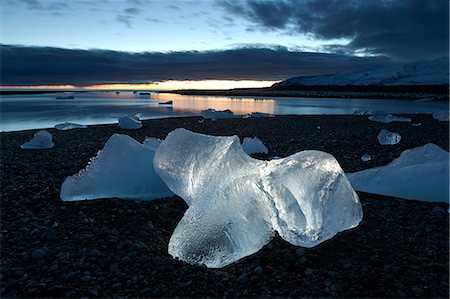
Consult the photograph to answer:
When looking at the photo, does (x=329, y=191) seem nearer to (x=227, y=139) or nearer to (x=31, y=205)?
(x=227, y=139)

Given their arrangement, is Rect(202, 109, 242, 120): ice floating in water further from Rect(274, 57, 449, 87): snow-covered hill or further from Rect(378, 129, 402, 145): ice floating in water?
Rect(274, 57, 449, 87): snow-covered hill

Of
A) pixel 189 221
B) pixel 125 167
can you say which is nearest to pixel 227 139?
pixel 189 221

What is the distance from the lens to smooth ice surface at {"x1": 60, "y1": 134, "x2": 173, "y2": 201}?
3.77m

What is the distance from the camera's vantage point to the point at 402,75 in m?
94.4

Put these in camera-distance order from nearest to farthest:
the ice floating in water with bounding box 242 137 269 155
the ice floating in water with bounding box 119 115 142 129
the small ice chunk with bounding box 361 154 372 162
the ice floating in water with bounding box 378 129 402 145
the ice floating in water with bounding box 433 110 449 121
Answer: the small ice chunk with bounding box 361 154 372 162 → the ice floating in water with bounding box 242 137 269 155 → the ice floating in water with bounding box 378 129 402 145 → the ice floating in water with bounding box 119 115 142 129 → the ice floating in water with bounding box 433 110 449 121

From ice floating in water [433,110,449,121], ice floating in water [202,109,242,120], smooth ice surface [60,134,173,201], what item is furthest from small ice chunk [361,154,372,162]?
ice floating in water [202,109,242,120]

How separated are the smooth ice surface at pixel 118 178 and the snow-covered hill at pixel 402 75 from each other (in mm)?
92165

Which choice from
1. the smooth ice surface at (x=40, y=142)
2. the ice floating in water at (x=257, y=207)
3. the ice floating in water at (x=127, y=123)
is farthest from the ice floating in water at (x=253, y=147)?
the ice floating in water at (x=127, y=123)

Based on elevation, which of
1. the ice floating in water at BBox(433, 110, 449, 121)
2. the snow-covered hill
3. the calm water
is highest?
the snow-covered hill

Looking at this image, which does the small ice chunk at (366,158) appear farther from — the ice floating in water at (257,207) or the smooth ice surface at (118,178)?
the smooth ice surface at (118,178)

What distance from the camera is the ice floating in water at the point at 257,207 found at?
2639mm

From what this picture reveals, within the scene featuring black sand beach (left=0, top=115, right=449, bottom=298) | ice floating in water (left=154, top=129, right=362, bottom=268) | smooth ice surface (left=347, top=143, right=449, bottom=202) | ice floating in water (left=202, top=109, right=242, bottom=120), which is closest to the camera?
black sand beach (left=0, top=115, right=449, bottom=298)

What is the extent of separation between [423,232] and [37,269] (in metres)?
3.23

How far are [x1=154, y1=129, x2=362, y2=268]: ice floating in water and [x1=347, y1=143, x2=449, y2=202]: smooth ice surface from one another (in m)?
1.11
